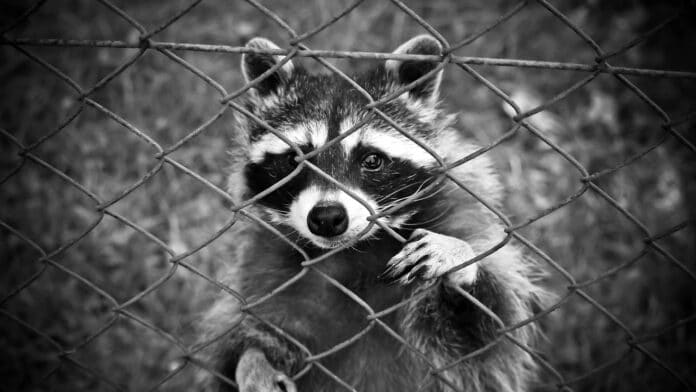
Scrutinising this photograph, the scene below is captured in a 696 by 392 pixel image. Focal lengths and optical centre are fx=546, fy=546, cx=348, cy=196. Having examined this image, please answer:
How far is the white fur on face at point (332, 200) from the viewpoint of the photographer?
80.4 inches

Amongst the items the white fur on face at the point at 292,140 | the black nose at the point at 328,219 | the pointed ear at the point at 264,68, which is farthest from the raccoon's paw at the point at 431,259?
the pointed ear at the point at 264,68

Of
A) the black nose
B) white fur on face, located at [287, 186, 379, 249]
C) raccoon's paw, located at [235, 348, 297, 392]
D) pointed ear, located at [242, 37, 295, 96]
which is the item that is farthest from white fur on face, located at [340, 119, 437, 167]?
raccoon's paw, located at [235, 348, 297, 392]

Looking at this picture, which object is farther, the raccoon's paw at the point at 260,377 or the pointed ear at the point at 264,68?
the pointed ear at the point at 264,68

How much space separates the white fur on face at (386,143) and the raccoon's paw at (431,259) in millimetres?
468

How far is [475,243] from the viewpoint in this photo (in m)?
2.34

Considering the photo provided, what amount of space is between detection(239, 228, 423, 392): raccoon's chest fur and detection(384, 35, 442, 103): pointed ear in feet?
2.37

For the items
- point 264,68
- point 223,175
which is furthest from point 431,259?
point 223,175

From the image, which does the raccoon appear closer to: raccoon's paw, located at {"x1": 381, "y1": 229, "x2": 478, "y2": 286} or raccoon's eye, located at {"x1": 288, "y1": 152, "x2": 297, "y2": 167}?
raccoon's eye, located at {"x1": 288, "y1": 152, "x2": 297, "y2": 167}

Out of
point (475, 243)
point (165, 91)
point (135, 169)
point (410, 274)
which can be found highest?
point (475, 243)

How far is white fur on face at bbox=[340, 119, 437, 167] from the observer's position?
2244mm

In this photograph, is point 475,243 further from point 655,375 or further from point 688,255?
point 688,255

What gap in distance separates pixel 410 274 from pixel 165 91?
324cm

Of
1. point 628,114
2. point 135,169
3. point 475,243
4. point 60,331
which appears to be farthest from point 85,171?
point 628,114

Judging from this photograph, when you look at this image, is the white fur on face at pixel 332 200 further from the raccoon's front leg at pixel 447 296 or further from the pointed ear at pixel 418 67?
the pointed ear at pixel 418 67
